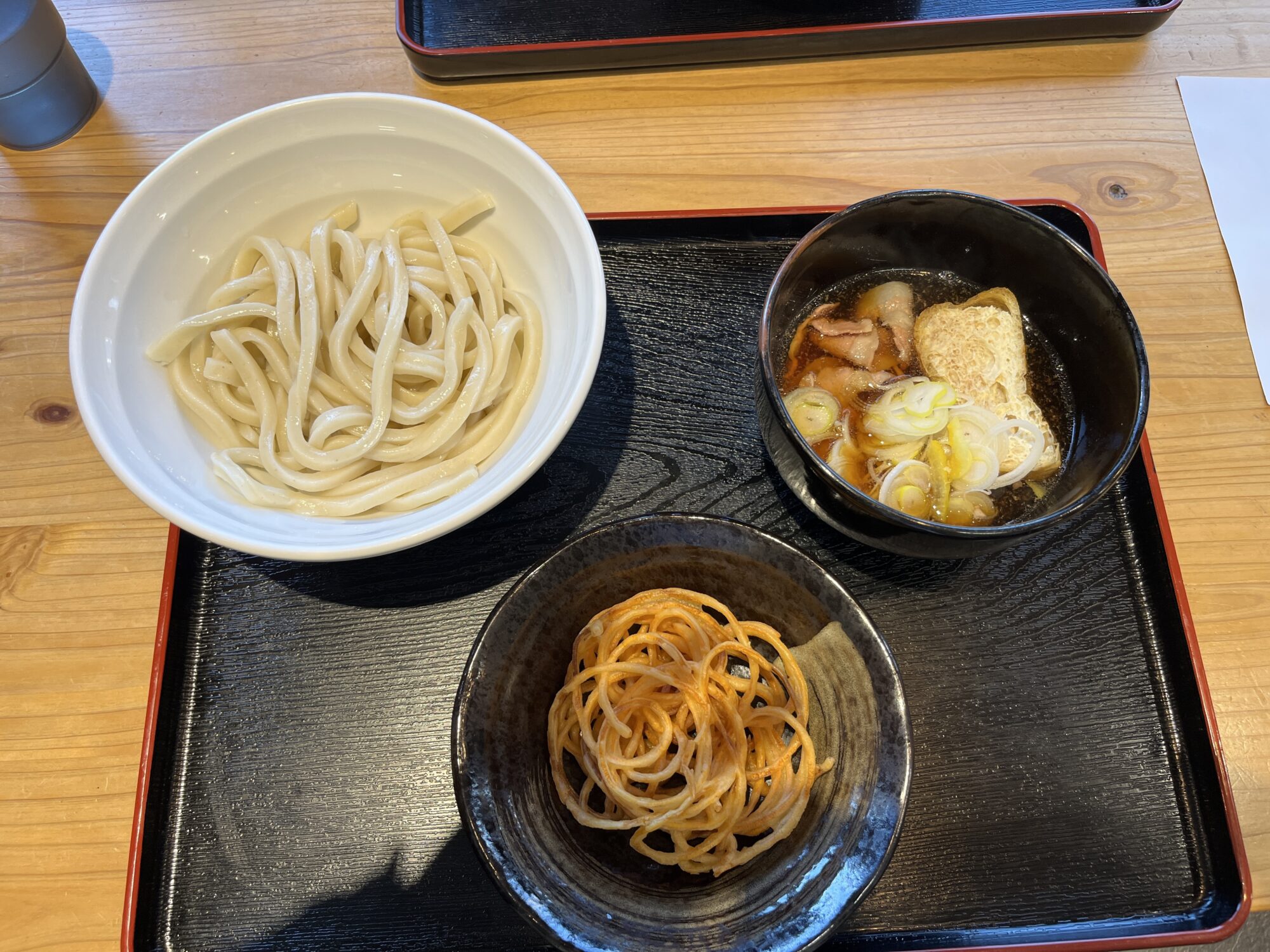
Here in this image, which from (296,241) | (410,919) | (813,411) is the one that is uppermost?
(296,241)

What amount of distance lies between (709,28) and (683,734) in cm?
144

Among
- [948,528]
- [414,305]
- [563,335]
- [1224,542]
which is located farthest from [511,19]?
[1224,542]

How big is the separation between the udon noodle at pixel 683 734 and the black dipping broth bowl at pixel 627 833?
0.03m

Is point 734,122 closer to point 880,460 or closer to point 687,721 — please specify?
point 880,460

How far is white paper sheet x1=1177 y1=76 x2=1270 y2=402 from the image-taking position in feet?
4.94

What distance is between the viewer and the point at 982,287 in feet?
4.20

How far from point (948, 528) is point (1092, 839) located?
21.7 inches

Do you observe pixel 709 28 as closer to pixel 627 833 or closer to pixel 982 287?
pixel 982 287

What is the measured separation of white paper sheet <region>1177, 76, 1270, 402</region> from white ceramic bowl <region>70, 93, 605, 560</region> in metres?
1.31

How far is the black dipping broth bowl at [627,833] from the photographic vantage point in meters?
0.91

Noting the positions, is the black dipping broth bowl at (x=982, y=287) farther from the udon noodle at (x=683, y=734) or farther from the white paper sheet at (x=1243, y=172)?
the white paper sheet at (x=1243, y=172)

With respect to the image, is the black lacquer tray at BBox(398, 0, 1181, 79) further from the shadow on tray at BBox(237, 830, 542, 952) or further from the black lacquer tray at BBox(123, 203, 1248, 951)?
the shadow on tray at BBox(237, 830, 542, 952)

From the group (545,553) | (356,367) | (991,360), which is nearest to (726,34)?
(991,360)

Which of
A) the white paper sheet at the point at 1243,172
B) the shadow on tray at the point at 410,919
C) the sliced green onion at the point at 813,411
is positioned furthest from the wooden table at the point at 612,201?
the sliced green onion at the point at 813,411
